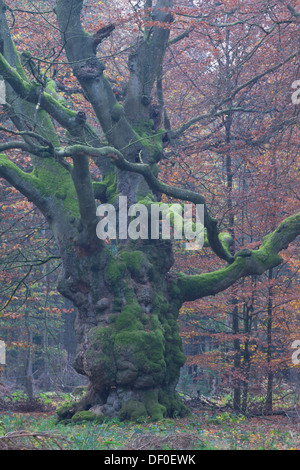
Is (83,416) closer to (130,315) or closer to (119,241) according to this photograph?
(130,315)

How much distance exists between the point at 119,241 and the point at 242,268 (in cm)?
255

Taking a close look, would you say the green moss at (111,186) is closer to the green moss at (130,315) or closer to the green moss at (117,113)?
the green moss at (117,113)

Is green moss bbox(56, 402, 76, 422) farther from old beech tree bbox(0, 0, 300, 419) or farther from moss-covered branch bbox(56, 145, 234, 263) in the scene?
moss-covered branch bbox(56, 145, 234, 263)

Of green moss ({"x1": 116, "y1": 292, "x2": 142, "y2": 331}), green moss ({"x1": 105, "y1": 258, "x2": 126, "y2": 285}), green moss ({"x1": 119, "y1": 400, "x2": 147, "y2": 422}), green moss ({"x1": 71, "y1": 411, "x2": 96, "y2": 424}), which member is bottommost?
green moss ({"x1": 71, "y1": 411, "x2": 96, "y2": 424})

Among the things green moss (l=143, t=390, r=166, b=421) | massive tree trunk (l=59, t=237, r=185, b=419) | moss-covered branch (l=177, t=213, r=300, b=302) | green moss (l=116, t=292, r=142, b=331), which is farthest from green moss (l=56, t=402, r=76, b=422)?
moss-covered branch (l=177, t=213, r=300, b=302)

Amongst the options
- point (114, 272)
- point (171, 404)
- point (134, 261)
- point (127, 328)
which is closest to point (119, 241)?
point (134, 261)

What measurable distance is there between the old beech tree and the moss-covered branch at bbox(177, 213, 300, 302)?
0.02 m

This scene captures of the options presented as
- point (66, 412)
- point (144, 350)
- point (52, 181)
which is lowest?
point (66, 412)

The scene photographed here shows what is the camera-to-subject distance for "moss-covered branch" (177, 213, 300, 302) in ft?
31.1

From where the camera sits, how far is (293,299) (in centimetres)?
1116

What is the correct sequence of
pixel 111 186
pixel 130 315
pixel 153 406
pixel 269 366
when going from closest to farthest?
pixel 153 406, pixel 130 315, pixel 111 186, pixel 269 366

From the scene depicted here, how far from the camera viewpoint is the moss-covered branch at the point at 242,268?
374 inches

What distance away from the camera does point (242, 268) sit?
31.2 ft

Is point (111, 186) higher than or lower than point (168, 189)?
higher
